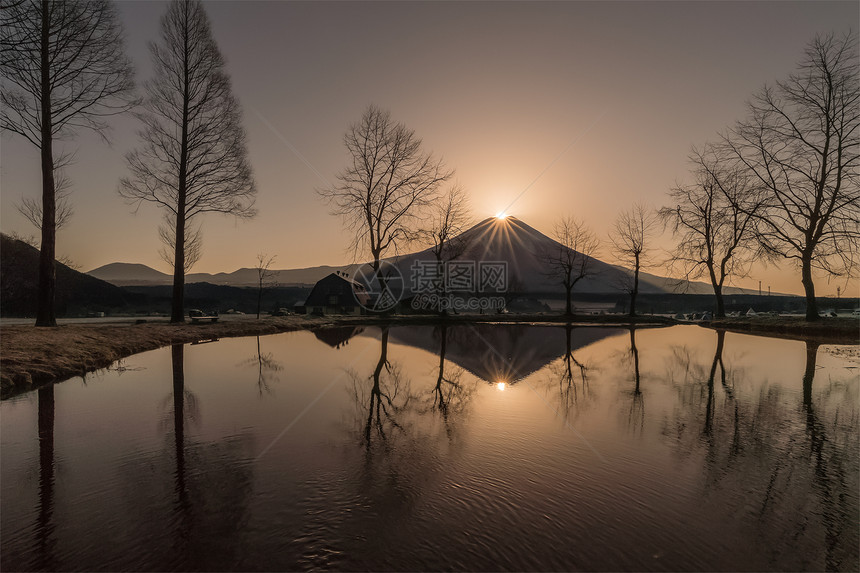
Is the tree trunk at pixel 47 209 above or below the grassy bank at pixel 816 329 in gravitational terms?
above

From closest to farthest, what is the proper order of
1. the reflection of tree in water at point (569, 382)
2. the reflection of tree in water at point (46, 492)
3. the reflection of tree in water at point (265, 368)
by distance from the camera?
1. the reflection of tree in water at point (46, 492)
2. the reflection of tree in water at point (569, 382)
3. the reflection of tree in water at point (265, 368)

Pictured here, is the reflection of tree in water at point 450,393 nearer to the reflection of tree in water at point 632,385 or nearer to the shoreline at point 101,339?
the reflection of tree in water at point 632,385

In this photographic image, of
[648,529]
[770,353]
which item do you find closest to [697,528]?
[648,529]

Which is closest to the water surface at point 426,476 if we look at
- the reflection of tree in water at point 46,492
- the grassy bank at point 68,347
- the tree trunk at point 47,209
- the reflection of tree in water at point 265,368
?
the reflection of tree in water at point 46,492

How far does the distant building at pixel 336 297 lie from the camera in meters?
63.6

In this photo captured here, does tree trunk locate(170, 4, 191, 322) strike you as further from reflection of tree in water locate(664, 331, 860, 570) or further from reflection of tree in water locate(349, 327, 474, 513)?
reflection of tree in water locate(664, 331, 860, 570)

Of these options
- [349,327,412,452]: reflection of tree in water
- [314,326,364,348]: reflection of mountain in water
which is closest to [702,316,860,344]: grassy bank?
[349,327,412,452]: reflection of tree in water

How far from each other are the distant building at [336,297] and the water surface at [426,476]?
53649 millimetres

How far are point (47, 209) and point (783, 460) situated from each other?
75.8ft

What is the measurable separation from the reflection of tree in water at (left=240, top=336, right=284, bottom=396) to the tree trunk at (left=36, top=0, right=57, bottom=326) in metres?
8.62

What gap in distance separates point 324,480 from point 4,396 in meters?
8.40

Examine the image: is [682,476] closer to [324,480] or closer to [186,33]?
[324,480]

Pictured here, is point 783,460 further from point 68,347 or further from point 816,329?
point 816,329

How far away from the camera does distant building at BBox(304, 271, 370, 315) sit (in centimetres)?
6356
